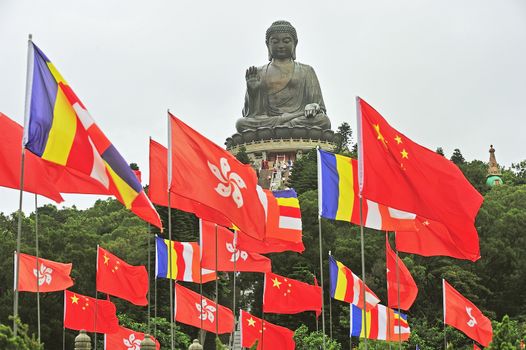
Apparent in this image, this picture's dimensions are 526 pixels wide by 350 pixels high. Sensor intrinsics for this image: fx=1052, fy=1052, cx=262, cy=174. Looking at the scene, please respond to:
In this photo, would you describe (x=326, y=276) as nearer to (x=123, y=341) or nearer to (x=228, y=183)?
(x=123, y=341)

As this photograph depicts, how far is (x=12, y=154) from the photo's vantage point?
57.8ft

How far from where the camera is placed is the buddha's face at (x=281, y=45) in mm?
86875

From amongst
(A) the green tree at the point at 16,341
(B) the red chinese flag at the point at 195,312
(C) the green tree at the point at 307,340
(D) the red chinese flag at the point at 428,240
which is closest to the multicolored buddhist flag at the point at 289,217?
(D) the red chinese flag at the point at 428,240

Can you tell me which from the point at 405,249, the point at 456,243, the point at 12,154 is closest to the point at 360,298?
the point at 405,249

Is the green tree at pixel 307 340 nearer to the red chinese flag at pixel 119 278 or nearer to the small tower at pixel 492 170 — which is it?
the red chinese flag at pixel 119 278

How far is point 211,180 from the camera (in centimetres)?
1797

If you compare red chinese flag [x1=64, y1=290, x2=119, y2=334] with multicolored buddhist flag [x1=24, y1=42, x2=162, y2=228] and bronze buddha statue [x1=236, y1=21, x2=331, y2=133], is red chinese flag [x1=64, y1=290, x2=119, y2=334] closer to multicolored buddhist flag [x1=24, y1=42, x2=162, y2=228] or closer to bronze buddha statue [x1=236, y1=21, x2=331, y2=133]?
multicolored buddhist flag [x1=24, y1=42, x2=162, y2=228]

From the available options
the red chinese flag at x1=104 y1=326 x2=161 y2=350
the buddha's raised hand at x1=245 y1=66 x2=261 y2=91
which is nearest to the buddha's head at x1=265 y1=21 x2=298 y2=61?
the buddha's raised hand at x1=245 y1=66 x2=261 y2=91

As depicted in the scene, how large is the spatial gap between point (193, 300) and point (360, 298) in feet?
15.4

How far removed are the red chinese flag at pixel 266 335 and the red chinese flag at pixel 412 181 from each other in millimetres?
11153

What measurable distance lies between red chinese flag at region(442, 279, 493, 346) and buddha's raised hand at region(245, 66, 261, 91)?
199 feet

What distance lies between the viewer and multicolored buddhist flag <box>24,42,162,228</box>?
615 inches

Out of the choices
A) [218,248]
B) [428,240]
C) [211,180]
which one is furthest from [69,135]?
[218,248]

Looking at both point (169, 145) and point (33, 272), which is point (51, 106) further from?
point (33, 272)
